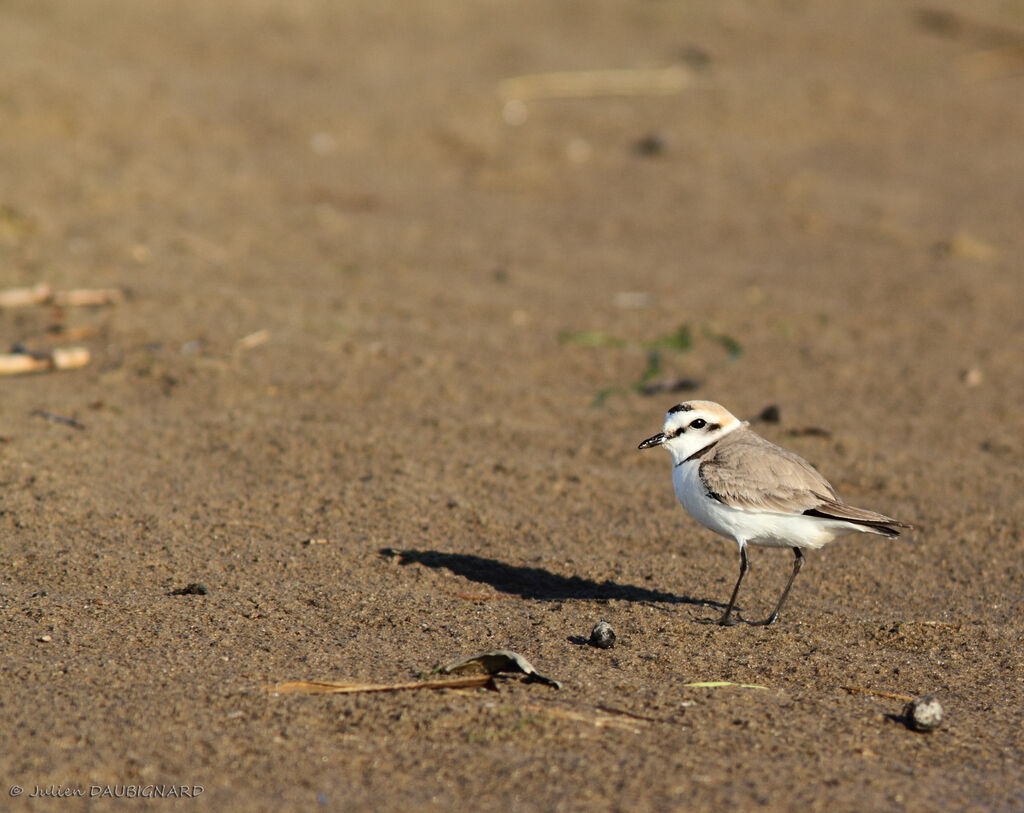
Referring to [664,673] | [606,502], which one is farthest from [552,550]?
[664,673]

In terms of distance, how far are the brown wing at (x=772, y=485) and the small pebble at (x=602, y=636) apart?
0.84 m

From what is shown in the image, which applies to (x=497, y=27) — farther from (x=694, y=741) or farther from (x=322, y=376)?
(x=694, y=741)

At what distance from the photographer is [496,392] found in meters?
7.33

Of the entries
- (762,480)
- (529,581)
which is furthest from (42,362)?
(762,480)

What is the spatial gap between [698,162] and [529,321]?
4379mm

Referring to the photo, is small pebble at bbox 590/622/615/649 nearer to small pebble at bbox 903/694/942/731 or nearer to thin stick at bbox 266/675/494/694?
thin stick at bbox 266/675/494/694

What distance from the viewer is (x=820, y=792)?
3.44 m

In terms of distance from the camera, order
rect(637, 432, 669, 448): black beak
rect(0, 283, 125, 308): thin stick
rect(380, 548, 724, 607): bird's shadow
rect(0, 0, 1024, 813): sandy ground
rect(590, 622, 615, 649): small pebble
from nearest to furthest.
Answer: rect(0, 0, 1024, 813): sandy ground → rect(590, 622, 615, 649): small pebble → rect(380, 548, 724, 607): bird's shadow → rect(637, 432, 669, 448): black beak → rect(0, 283, 125, 308): thin stick

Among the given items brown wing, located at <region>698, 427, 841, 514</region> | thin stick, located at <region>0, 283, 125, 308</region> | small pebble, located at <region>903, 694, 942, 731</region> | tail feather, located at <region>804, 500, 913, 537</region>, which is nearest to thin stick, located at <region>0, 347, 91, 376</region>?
thin stick, located at <region>0, 283, 125, 308</region>

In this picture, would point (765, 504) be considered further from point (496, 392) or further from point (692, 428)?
point (496, 392)

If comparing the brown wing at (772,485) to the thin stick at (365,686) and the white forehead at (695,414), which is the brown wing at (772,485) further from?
the thin stick at (365,686)

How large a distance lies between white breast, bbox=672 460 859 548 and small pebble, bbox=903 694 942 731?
1.07 m

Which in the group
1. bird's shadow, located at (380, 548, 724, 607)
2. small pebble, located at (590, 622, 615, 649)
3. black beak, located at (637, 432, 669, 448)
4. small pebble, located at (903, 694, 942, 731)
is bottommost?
bird's shadow, located at (380, 548, 724, 607)

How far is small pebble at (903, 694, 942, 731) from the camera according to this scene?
12.8 ft
